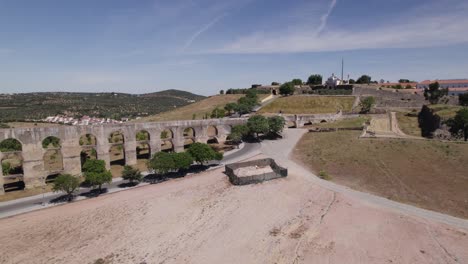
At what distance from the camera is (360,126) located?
6238 cm

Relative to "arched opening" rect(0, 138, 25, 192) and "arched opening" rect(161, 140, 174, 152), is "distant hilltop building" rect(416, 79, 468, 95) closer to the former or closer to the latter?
"arched opening" rect(161, 140, 174, 152)

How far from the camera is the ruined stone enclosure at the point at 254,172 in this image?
35.4 metres

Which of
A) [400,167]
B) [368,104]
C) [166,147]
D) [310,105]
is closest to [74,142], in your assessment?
[166,147]

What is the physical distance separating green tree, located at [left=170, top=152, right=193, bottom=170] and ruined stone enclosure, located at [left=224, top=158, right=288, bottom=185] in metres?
5.11

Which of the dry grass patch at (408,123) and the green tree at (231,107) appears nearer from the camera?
the dry grass patch at (408,123)

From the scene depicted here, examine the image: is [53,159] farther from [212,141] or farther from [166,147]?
[212,141]

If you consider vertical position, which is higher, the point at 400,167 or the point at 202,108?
the point at 202,108

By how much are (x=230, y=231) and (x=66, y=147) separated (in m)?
27.8

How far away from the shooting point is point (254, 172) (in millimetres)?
38688

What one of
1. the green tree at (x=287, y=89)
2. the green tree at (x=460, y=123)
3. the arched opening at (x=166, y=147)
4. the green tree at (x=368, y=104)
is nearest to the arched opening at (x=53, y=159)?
the arched opening at (x=166, y=147)

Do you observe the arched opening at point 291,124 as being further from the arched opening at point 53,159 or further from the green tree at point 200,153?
the arched opening at point 53,159

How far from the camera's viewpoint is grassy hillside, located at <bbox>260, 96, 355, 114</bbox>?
82812 millimetres

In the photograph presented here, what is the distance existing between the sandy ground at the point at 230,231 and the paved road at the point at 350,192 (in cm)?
121

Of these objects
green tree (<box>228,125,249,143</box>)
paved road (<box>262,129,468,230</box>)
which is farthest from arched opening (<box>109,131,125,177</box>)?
paved road (<box>262,129,468,230</box>)
